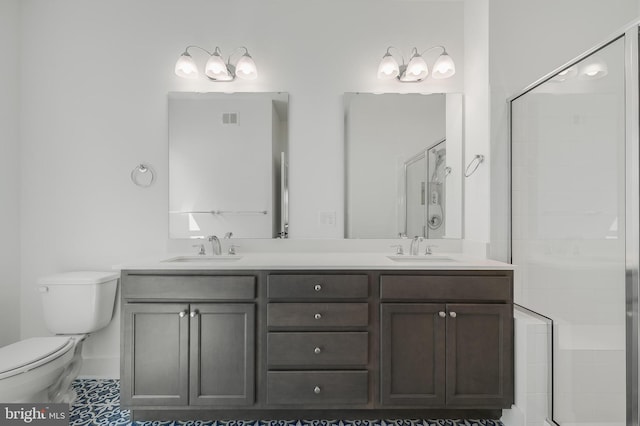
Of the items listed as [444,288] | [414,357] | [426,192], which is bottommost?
[414,357]

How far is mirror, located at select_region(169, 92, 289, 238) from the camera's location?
2328mm

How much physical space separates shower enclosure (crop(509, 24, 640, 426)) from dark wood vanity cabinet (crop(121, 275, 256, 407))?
1472 millimetres

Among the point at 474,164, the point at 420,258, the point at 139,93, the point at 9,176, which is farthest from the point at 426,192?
the point at 9,176

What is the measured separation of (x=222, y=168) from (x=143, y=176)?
21.7 inches

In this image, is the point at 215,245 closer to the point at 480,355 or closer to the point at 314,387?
the point at 314,387

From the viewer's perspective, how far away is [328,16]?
7.79 ft

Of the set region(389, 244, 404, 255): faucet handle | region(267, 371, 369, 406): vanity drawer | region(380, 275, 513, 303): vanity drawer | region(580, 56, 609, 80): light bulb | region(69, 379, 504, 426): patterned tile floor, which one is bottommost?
region(69, 379, 504, 426): patterned tile floor

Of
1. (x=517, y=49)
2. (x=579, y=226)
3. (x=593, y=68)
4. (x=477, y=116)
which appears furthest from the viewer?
(x=477, y=116)

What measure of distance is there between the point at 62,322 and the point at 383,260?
1.99 meters

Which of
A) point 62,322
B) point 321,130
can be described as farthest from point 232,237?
point 62,322

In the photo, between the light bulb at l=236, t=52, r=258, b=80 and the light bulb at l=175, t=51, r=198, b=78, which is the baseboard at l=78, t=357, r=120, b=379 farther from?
the light bulb at l=236, t=52, r=258, b=80
